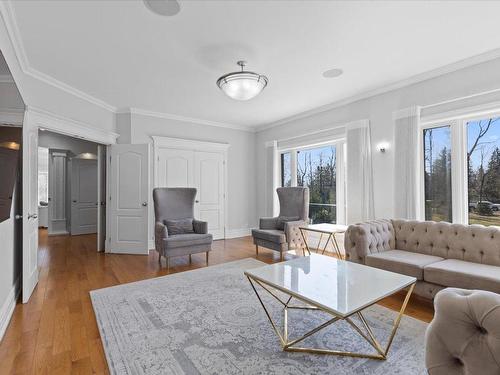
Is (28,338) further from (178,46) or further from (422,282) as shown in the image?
(422,282)

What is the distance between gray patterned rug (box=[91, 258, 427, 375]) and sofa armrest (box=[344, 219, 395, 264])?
689 millimetres

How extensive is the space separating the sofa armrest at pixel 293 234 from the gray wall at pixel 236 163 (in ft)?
7.88

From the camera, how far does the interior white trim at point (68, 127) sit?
349 centimetres

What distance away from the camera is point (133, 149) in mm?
5160

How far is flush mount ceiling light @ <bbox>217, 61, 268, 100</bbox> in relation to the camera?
2.92m

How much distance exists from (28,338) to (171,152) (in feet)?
13.4

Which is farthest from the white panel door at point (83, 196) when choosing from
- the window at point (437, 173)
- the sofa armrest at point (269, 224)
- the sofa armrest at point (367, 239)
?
the window at point (437, 173)

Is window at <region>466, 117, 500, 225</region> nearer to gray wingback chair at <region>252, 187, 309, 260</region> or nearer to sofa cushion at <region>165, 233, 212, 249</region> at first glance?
gray wingback chair at <region>252, 187, 309, 260</region>

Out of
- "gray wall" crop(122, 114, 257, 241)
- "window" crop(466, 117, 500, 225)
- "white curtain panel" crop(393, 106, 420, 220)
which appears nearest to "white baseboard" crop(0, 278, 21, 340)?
"gray wall" crop(122, 114, 257, 241)

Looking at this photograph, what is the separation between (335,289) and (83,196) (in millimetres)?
7683

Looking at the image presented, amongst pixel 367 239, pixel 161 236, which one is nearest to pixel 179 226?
pixel 161 236

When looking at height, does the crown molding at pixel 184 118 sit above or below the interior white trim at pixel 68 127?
above

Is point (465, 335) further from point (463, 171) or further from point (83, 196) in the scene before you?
point (83, 196)

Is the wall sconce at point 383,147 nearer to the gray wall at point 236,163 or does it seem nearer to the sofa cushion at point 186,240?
the sofa cushion at point 186,240
